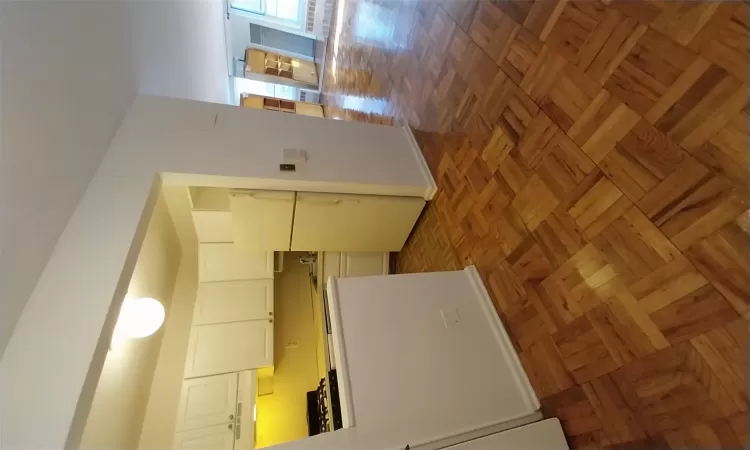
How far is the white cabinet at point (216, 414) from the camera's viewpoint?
1908 mm

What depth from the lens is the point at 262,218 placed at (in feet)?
6.14

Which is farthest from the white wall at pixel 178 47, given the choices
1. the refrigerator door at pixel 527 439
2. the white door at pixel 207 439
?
the refrigerator door at pixel 527 439

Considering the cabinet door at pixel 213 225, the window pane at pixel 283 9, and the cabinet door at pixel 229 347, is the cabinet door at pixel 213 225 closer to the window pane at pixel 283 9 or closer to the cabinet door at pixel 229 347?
the cabinet door at pixel 229 347

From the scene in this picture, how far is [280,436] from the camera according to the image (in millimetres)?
2377

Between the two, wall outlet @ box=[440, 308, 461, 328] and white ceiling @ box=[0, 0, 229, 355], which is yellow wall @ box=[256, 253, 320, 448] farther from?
white ceiling @ box=[0, 0, 229, 355]

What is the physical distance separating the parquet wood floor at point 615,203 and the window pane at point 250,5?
3.86m

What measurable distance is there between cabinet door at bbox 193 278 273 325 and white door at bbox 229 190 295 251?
0.44 metres

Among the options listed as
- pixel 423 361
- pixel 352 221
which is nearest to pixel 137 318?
pixel 352 221

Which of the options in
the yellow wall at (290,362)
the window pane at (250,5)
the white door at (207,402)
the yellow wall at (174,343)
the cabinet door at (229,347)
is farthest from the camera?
the window pane at (250,5)

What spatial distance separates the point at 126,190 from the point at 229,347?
4.05 ft

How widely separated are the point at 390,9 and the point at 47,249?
270 centimetres

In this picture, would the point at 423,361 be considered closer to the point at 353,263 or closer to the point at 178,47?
the point at 353,263

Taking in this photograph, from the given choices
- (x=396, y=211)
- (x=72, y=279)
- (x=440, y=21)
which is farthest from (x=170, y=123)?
(x=440, y=21)

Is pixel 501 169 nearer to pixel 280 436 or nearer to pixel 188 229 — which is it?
pixel 188 229
